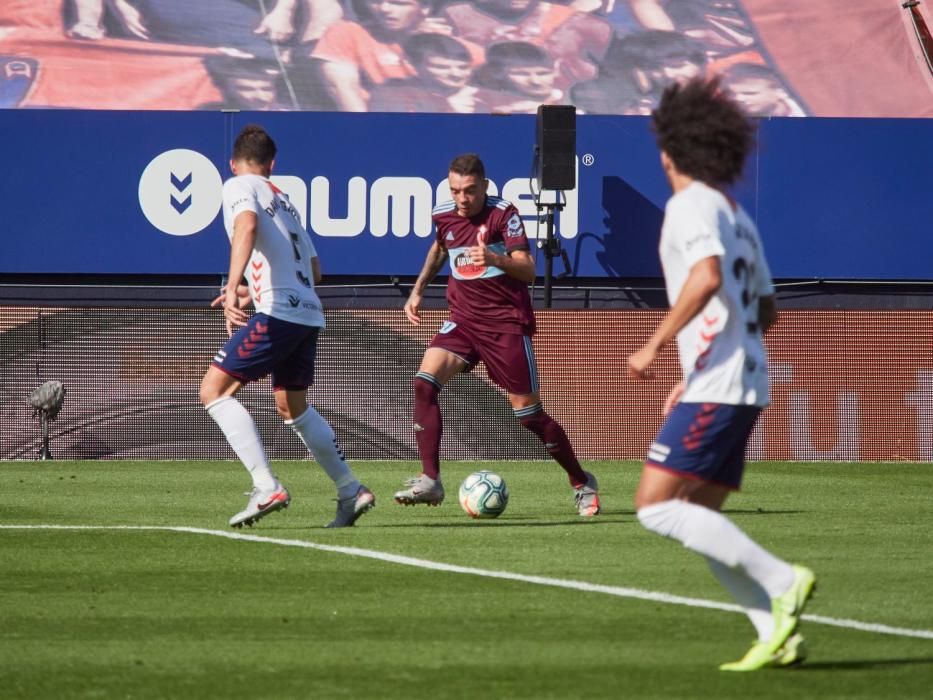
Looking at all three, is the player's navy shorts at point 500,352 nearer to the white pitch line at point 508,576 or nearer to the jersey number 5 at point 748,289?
the white pitch line at point 508,576

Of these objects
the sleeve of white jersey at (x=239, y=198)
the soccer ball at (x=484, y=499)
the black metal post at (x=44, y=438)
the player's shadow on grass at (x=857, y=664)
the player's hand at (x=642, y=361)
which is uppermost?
the sleeve of white jersey at (x=239, y=198)

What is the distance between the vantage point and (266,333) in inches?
367

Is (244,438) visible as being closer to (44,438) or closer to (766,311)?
(766,311)

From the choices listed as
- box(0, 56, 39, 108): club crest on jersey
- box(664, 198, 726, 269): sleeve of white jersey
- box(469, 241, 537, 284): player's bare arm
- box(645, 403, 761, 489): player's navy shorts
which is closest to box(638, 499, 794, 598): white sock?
box(645, 403, 761, 489): player's navy shorts

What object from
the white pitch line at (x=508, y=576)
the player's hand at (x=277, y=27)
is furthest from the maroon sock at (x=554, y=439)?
the player's hand at (x=277, y=27)

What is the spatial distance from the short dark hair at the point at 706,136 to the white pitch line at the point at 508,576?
5.92 ft

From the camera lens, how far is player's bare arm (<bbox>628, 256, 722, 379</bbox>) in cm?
518

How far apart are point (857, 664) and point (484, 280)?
5.88 m

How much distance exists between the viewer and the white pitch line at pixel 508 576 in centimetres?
617

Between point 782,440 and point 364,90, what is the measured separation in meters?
9.41

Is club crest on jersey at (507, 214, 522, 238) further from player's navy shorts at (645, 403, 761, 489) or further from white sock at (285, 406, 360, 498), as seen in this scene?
player's navy shorts at (645, 403, 761, 489)

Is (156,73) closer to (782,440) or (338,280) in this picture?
(338,280)

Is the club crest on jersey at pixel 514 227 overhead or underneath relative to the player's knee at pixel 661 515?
overhead

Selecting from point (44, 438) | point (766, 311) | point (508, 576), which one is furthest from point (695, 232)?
point (44, 438)
